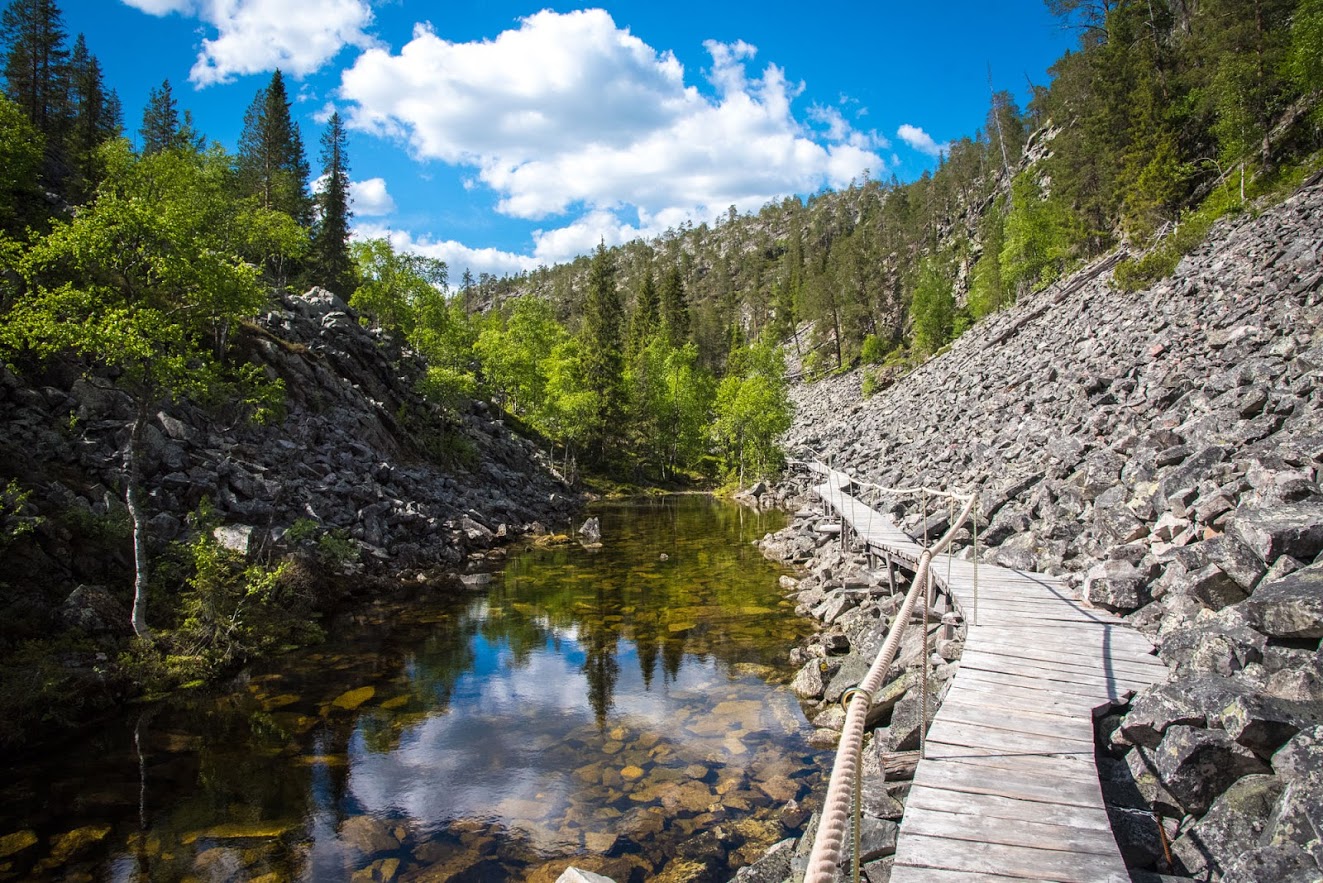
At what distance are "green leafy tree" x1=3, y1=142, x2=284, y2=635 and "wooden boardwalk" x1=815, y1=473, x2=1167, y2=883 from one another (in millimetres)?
14720

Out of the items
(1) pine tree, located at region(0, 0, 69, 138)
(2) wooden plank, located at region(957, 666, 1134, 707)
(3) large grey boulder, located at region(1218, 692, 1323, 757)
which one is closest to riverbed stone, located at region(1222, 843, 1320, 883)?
(3) large grey boulder, located at region(1218, 692, 1323, 757)

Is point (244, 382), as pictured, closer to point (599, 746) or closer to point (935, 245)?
point (599, 746)

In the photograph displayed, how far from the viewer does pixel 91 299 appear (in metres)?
12.5

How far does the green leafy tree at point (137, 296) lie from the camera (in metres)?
12.3

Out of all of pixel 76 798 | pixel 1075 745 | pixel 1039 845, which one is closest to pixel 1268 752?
pixel 1075 745

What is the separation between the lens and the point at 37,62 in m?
53.2

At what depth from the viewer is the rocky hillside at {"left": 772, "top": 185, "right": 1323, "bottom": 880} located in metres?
5.37

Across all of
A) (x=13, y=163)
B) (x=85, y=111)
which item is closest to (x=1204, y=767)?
(x=13, y=163)

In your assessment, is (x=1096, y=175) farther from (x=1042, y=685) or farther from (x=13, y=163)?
(x=13, y=163)

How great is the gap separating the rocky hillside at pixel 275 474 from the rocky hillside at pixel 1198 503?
1761 centimetres

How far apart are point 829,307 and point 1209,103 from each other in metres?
50.0

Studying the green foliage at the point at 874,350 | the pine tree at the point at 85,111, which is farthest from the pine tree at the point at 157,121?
the green foliage at the point at 874,350

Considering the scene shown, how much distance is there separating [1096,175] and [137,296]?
5887 centimetres

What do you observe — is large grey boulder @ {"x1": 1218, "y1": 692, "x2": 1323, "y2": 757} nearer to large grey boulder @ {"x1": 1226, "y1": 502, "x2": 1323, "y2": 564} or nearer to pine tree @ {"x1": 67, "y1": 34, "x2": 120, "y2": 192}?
large grey boulder @ {"x1": 1226, "y1": 502, "x2": 1323, "y2": 564}
